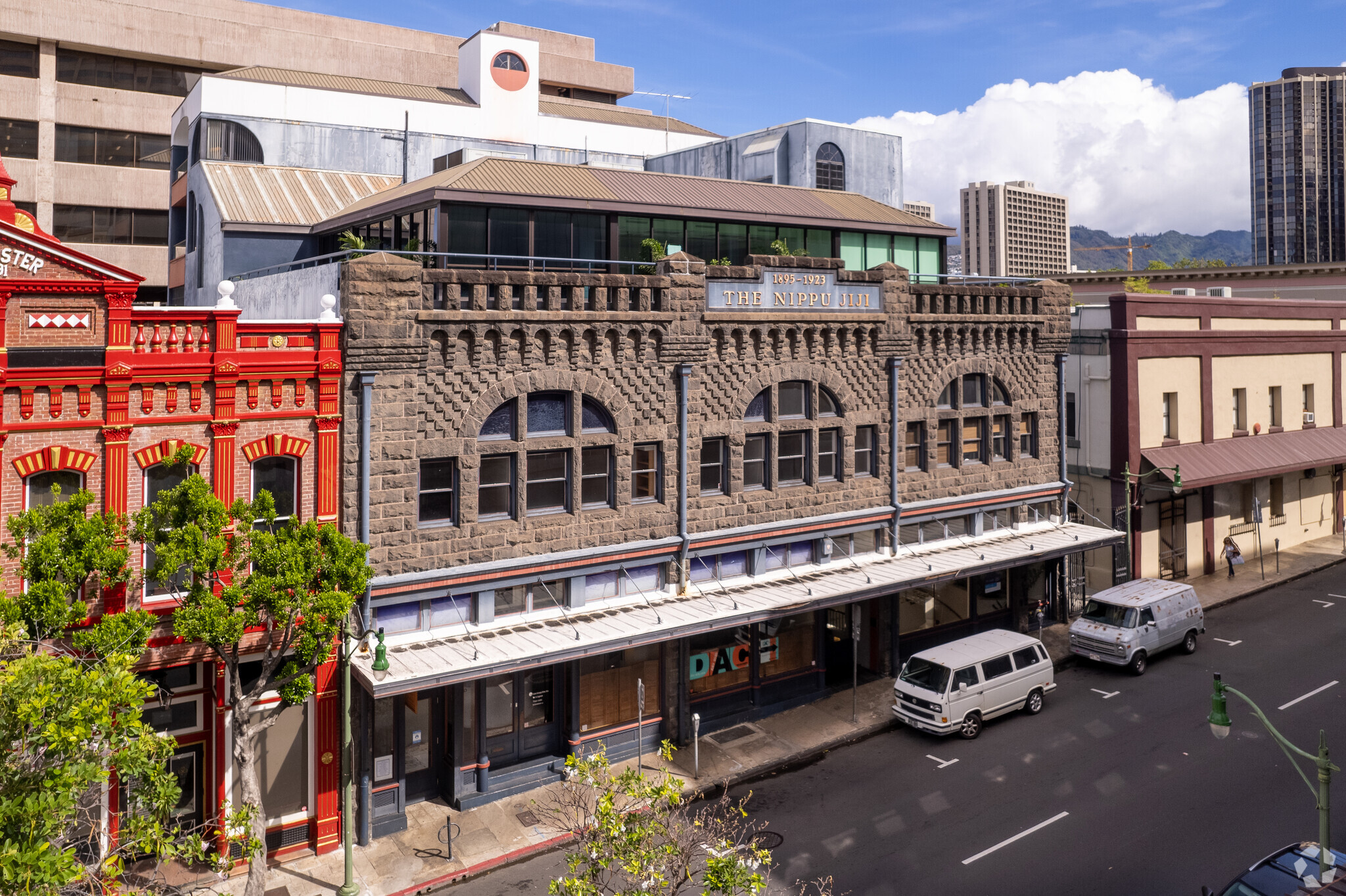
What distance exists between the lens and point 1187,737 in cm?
2466

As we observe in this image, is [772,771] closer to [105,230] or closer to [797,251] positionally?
[797,251]

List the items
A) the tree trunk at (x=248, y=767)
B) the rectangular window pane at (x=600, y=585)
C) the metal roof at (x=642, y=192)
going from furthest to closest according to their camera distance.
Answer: the metal roof at (x=642, y=192), the rectangular window pane at (x=600, y=585), the tree trunk at (x=248, y=767)

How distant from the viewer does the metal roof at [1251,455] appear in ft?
121

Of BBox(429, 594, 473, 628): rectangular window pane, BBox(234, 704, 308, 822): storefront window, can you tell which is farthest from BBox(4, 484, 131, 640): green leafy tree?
BBox(429, 594, 473, 628): rectangular window pane

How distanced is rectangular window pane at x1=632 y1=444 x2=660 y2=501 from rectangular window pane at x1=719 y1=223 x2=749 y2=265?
827 cm

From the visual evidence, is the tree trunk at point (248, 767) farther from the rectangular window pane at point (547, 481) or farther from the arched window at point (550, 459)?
the rectangular window pane at point (547, 481)

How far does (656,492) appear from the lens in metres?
25.0

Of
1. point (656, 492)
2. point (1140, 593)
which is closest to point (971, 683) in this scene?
point (1140, 593)

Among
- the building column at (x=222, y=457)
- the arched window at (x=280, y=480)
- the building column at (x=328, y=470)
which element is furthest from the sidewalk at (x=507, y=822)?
the building column at (x=222, y=457)

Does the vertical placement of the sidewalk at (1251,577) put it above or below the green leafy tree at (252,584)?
below

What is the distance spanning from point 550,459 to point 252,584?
330 inches

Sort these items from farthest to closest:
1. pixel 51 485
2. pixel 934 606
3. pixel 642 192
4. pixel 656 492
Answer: pixel 934 606 < pixel 642 192 < pixel 656 492 < pixel 51 485

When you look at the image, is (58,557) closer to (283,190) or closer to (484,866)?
(484,866)

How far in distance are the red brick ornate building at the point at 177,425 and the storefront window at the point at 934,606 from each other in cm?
1759
